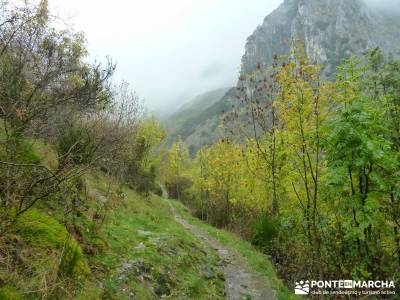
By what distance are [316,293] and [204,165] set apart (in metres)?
21.3

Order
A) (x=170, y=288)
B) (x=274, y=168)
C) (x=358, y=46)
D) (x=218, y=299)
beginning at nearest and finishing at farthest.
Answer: (x=170, y=288), (x=218, y=299), (x=274, y=168), (x=358, y=46)

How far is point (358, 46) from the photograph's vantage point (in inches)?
6206

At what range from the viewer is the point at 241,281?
38.4ft

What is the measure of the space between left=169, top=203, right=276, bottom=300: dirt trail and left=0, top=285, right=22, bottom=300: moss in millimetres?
5854

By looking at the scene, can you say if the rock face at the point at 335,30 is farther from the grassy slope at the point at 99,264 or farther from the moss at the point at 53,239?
the moss at the point at 53,239

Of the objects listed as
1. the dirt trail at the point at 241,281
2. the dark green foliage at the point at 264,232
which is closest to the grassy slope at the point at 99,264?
the dirt trail at the point at 241,281

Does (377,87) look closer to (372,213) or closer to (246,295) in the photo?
(372,213)

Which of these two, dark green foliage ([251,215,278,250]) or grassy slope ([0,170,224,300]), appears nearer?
grassy slope ([0,170,224,300])

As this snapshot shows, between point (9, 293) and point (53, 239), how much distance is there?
192 centimetres

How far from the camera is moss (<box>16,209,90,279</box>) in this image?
672 cm

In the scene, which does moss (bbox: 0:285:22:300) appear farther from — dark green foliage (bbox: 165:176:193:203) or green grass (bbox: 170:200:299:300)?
dark green foliage (bbox: 165:176:193:203)

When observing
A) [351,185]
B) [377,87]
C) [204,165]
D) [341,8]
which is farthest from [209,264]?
[341,8]

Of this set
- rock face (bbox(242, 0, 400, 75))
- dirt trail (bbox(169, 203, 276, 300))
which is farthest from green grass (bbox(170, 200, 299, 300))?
rock face (bbox(242, 0, 400, 75))

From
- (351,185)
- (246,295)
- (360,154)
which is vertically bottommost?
(246,295)
